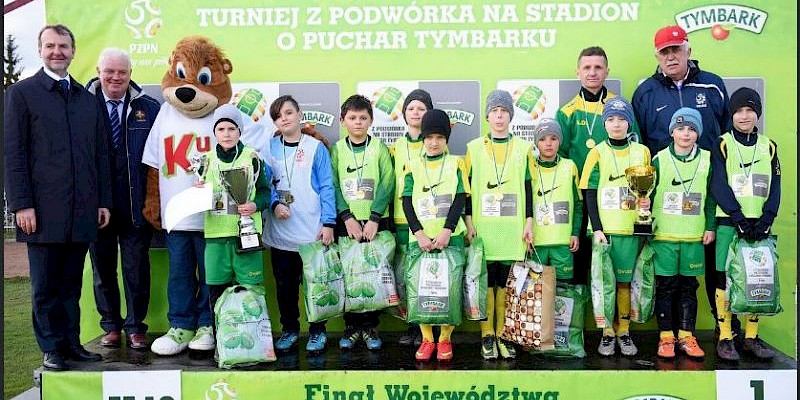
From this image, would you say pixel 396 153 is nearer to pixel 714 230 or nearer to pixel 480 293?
pixel 480 293

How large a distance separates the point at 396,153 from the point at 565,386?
5.40ft

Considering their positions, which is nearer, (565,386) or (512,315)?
(565,386)

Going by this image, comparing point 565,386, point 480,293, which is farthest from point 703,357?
point 480,293

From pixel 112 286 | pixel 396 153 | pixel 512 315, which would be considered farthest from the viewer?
pixel 112 286

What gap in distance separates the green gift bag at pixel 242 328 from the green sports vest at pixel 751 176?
2678 mm

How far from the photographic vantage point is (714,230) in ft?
11.9

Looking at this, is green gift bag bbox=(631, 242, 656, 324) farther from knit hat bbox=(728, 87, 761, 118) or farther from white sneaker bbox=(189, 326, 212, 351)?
white sneaker bbox=(189, 326, 212, 351)

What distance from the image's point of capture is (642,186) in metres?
3.47

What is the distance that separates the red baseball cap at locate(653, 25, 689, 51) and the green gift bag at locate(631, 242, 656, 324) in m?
1.26

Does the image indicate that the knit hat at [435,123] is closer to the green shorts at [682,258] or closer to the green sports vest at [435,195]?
the green sports vest at [435,195]

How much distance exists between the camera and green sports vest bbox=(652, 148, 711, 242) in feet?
11.6

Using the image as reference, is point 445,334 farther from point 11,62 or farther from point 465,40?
point 11,62

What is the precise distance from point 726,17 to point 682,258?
1.81 m

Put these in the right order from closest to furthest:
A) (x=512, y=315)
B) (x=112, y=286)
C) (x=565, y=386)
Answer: (x=565, y=386), (x=512, y=315), (x=112, y=286)
